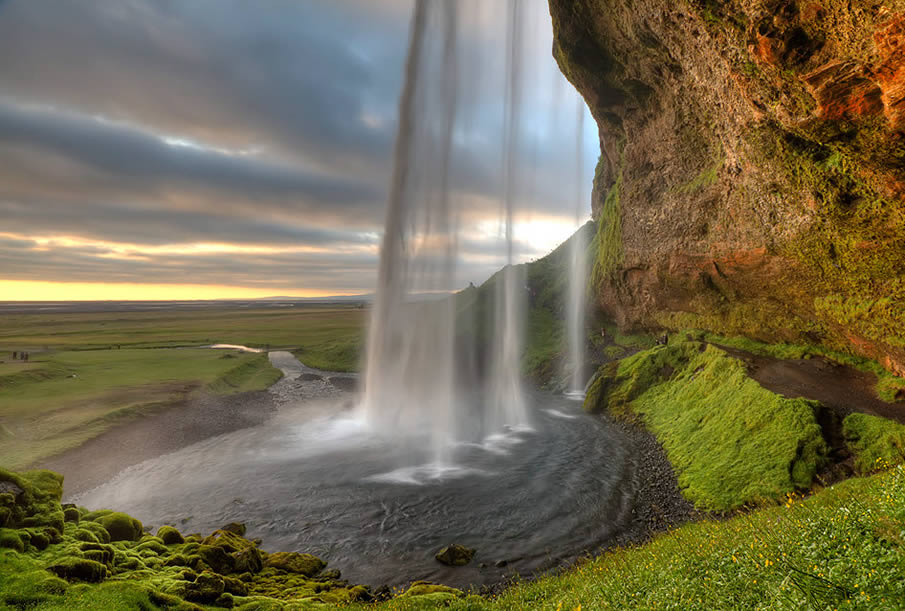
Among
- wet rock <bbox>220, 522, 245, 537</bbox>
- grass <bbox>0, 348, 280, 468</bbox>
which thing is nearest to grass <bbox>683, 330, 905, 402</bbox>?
wet rock <bbox>220, 522, 245, 537</bbox>

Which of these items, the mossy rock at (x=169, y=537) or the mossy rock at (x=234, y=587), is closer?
the mossy rock at (x=234, y=587)

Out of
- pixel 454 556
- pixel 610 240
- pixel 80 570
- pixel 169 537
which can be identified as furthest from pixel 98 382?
pixel 610 240

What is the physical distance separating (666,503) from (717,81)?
2385cm

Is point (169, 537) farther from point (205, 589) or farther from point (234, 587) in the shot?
point (205, 589)

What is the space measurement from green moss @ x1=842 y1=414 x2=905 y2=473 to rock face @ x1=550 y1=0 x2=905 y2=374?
22.0ft

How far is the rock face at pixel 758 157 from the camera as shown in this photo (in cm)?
Answer: 1523

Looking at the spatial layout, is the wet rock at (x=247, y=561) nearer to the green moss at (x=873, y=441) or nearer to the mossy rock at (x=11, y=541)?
the mossy rock at (x=11, y=541)

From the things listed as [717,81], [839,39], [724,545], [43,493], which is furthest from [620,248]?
[43,493]

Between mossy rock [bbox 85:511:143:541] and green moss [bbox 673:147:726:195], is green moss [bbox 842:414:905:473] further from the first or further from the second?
mossy rock [bbox 85:511:143:541]

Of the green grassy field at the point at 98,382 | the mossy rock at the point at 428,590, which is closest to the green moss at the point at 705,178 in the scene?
the mossy rock at the point at 428,590

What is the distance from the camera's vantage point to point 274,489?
21125 mm

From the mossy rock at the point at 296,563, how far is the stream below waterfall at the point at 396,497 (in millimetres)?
768

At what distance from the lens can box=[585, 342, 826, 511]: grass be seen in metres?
17.3

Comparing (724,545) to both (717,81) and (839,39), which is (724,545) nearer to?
(839,39)
